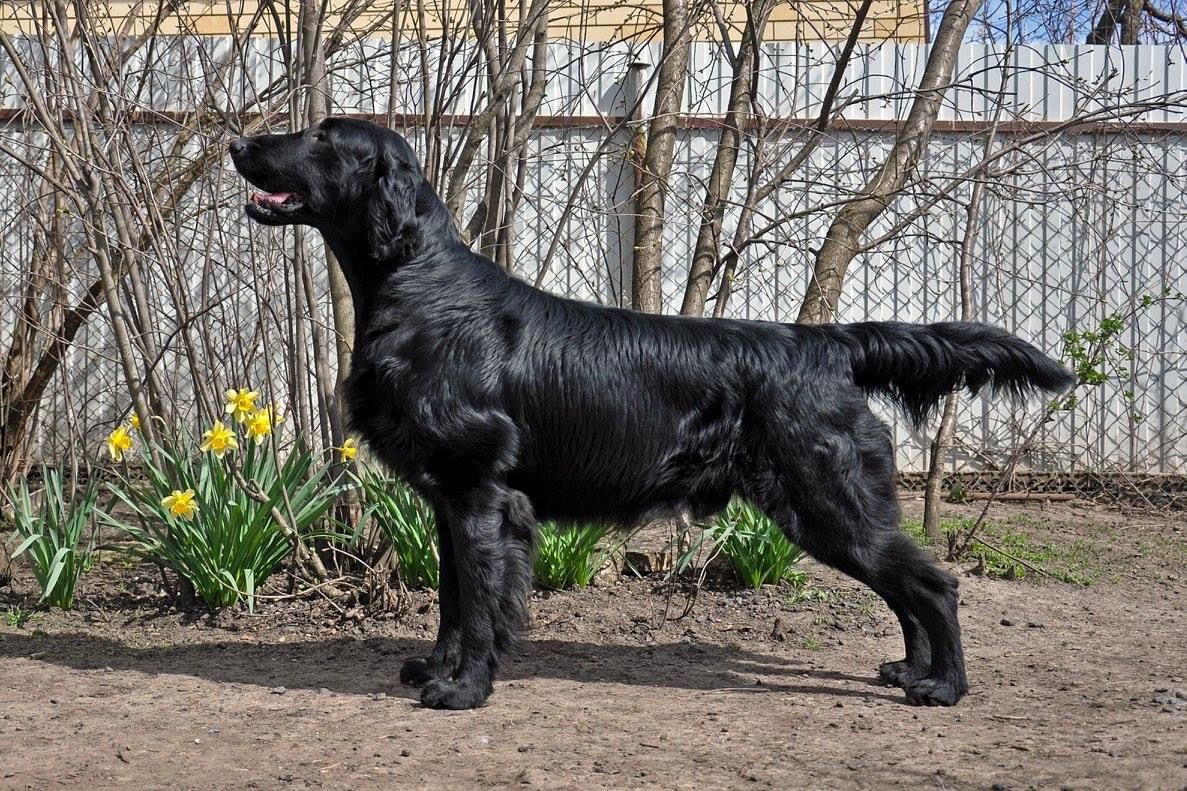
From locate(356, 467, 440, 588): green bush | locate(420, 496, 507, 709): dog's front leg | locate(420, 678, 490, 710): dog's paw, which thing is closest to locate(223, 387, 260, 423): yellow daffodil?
locate(356, 467, 440, 588): green bush

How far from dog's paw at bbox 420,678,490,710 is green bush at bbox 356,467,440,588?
1.03 metres

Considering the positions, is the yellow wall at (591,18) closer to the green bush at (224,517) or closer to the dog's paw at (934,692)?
the green bush at (224,517)

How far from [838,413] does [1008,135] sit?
430 centimetres

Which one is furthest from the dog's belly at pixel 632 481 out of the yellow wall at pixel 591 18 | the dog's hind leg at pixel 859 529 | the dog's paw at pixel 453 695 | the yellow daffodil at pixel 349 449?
the yellow wall at pixel 591 18

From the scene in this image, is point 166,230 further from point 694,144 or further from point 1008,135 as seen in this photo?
point 1008,135

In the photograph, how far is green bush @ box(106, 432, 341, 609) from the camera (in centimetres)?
450

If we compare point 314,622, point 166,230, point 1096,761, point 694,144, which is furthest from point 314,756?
point 694,144

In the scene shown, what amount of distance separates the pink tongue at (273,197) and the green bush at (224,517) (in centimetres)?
130

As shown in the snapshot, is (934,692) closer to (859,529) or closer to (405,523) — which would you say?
(859,529)

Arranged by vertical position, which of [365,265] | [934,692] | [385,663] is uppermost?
[365,265]

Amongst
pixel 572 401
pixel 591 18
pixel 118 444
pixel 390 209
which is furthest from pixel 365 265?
pixel 591 18

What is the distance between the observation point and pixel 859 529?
3629 mm

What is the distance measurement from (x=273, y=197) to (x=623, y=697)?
6.46 ft

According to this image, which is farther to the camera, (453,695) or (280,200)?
(280,200)
